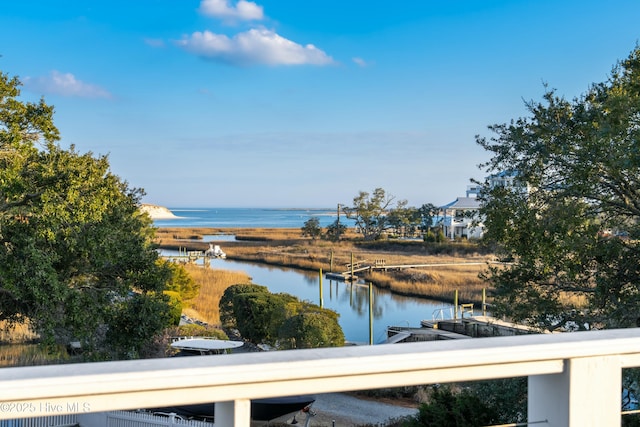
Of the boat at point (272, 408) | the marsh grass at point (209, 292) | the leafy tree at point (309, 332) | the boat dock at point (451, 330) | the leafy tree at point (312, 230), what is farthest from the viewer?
the leafy tree at point (312, 230)

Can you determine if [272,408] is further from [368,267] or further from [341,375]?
[368,267]

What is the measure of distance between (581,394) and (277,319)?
15146 mm

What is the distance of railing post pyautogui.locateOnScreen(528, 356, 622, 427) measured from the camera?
1159mm

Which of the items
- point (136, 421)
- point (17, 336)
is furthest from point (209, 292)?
point (136, 421)

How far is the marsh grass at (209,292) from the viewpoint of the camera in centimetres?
2231

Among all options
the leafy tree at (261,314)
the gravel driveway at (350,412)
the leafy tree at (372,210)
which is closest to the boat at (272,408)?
the gravel driveway at (350,412)

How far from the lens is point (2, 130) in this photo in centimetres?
833

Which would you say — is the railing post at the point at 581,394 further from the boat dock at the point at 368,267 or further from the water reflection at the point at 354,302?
the boat dock at the point at 368,267

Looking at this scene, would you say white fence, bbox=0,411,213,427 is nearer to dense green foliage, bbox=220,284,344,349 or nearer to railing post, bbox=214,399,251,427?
dense green foliage, bbox=220,284,344,349

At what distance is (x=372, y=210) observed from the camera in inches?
2415

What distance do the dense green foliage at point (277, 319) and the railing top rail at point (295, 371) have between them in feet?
39.6

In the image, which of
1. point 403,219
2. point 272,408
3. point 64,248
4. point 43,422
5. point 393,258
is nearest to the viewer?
point 43,422

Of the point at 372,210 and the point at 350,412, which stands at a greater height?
the point at 372,210

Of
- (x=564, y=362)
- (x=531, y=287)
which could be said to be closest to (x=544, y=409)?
(x=564, y=362)
